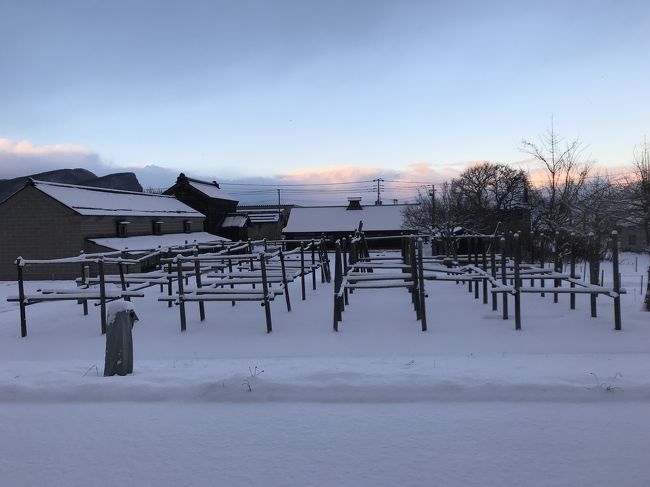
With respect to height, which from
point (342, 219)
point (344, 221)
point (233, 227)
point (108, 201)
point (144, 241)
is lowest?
point (144, 241)

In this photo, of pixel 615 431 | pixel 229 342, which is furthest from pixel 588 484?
pixel 229 342

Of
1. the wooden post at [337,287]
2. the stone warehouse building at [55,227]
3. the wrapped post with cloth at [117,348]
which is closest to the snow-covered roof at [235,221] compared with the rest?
the stone warehouse building at [55,227]

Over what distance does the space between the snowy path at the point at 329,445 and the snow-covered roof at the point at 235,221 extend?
45333 millimetres

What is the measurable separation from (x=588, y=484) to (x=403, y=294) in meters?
9.67

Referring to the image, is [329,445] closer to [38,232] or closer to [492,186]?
[38,232]

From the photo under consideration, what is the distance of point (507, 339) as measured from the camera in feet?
23.5

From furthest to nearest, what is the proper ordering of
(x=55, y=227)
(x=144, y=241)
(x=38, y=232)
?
(x=144, y=241), (x=38, y=232), (x=55, y=227)

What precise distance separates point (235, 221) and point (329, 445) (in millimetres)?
47215

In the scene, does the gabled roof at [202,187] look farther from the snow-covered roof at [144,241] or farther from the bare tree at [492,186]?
the bare tree at [492,186]

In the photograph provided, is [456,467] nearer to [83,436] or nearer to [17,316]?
[83,436]

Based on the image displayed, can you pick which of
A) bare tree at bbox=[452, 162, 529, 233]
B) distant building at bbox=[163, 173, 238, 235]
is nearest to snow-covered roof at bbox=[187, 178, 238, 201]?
distant building at bbox=[163, 173, 238, 235]

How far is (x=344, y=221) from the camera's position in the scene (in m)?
48.8

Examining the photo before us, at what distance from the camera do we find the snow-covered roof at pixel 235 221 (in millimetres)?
49125

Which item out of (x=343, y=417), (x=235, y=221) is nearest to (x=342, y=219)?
(x=235, y=221)
